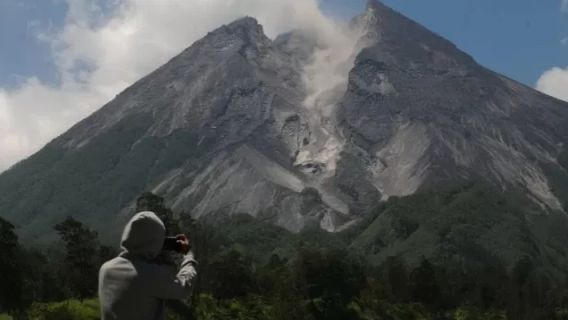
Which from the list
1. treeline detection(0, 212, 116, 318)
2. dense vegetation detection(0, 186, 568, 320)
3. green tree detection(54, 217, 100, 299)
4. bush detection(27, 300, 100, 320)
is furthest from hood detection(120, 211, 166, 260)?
green tree detection(54, 217, 100, 299)

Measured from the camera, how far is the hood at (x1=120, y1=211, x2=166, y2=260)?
600cm

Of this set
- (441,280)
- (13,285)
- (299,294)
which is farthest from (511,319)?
(13,285)

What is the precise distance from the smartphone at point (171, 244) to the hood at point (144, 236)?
0.09m

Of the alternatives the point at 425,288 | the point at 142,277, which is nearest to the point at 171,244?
the point at 142,277

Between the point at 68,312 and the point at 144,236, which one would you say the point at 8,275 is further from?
the point at 144,236

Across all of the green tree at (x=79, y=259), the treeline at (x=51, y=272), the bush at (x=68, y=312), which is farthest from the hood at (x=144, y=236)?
the green tree at (x=79, y=259)

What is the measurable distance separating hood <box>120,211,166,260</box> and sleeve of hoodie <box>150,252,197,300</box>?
0.16m

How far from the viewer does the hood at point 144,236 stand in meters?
6.00

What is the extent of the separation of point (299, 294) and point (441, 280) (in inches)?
1557

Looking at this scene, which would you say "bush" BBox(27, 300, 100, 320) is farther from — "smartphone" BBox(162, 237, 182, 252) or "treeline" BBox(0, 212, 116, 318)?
"smartphone" BBox(162, 237, 182, 252)

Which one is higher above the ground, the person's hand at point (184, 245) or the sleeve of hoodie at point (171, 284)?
the person's hand at point (184, 245)

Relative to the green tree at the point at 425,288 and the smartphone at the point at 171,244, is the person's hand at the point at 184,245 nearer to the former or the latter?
the smartphone at the point at 171,244

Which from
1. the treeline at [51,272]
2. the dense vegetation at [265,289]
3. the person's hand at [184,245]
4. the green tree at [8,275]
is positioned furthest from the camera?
the dense vegetation at [265,289]

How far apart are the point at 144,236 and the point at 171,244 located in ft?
0.80
